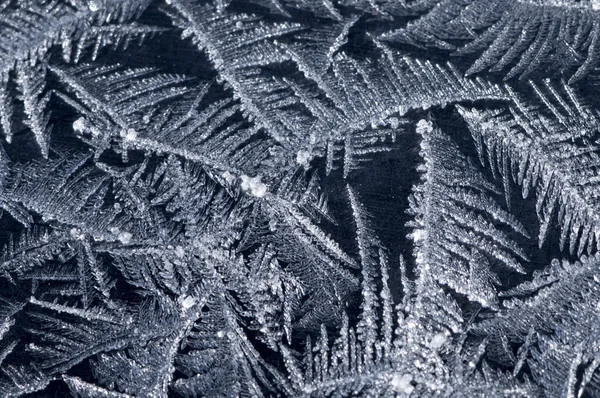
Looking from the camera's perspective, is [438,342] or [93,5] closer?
[438,342]

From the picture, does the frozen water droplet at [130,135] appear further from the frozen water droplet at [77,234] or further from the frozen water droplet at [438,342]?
the frozen water droplet at [438,342]

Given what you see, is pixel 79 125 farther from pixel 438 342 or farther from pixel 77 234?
pixel 438 342

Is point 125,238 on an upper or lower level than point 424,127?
lower

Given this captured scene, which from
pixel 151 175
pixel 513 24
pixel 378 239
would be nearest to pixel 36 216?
pixel 151 175

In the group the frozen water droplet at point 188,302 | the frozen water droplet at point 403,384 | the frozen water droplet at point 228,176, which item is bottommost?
the frozen water droplet at point 188,302

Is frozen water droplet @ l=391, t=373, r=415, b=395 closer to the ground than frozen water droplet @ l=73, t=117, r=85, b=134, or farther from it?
closer to the ground

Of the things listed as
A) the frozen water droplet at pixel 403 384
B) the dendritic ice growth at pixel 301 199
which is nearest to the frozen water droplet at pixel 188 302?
the dendritic ice growth at pixel 301 199

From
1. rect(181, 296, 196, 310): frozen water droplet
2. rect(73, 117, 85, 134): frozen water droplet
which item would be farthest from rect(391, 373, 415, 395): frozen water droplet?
rect(73, 117, 85, 134): frozen water droplet

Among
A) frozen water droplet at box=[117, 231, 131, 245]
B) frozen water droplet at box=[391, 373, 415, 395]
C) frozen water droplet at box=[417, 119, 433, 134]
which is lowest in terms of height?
frozen water droplet at box=[391, 373, 415, 395]

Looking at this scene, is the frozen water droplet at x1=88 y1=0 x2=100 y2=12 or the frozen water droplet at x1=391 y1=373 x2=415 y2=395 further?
the frozen water droplet at x1=88 y1=0 x2=100 y2=12

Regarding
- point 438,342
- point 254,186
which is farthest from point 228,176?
point 438,342

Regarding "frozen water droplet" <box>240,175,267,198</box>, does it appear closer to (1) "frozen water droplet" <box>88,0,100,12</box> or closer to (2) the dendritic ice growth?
(2) the dendritic ice growth
